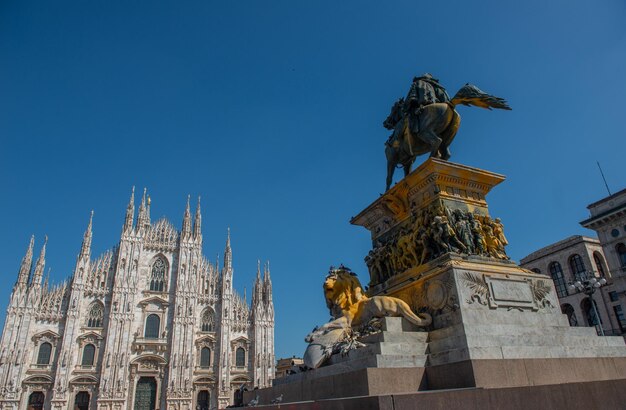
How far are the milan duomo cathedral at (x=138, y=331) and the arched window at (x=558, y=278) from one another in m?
25.5

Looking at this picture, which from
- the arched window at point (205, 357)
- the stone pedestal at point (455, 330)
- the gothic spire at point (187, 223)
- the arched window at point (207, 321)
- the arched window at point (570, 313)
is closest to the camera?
the stone pedestal at point (455, 330)

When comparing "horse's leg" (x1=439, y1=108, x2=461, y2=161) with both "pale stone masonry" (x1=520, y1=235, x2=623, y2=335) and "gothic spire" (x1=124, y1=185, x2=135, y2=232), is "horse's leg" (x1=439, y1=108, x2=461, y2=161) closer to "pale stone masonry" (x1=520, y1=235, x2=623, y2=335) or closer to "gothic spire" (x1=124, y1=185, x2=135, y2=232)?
"pale stone masonry" (x1=520, y1=235, x2=623, y2=335)

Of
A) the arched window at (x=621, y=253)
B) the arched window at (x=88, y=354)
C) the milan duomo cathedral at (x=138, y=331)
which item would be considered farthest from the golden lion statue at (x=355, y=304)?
the arched window at (x=88, y=354)

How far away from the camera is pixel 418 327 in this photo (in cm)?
527

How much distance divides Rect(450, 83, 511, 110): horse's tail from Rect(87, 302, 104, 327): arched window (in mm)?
38128

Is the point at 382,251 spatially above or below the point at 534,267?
below

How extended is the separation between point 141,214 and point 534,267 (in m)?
36.6

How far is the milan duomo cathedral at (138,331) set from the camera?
1313 inches

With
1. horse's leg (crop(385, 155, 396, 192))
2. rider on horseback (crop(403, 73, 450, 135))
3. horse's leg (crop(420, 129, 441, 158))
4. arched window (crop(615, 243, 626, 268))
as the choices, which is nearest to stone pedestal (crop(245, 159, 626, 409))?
horse's leg (crop(420, 129, 441, 158))

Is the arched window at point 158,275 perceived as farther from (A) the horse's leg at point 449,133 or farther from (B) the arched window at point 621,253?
(A) the horse's leg at point 449,133

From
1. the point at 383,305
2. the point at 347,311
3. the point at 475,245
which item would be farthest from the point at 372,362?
the point at 475,245

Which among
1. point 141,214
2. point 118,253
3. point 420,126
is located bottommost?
point 420,126

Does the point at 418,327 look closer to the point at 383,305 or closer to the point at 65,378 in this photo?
the point at 383,305

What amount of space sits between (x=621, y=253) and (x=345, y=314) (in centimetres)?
3063
